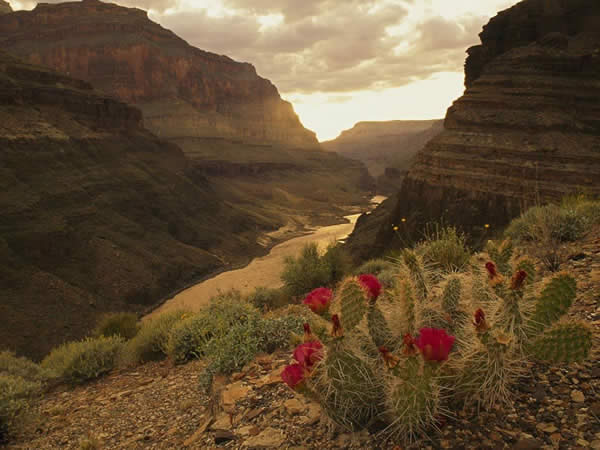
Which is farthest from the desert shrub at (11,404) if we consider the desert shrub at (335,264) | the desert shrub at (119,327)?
the desert shrub at (335,264)

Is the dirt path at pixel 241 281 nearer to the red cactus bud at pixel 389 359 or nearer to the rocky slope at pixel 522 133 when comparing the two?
the rocky slope at pixel 522 133

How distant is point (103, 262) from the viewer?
3105 centimetres

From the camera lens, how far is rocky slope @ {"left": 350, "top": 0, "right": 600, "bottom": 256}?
2372 centimetres

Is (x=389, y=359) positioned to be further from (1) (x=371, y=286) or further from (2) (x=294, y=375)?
(1) (x=371, y=286)

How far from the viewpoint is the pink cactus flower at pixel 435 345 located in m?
2.10

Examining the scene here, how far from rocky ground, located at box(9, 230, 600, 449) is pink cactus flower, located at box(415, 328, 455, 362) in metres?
0.60

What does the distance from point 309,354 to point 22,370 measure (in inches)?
311

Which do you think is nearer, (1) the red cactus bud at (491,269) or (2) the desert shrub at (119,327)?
(1) the red cactus bud at (491,269)

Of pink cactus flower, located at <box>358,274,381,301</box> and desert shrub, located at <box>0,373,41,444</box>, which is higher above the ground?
pink cactus flower, located at <box>358,274,381,301</box>

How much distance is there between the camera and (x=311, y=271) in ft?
39.3

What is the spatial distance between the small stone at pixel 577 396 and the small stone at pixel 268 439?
1.97 metres

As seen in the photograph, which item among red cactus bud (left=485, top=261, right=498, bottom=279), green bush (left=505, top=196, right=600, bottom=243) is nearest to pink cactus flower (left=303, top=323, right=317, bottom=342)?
red cactus bud (left=485, top=261, right=498, bottom=279)

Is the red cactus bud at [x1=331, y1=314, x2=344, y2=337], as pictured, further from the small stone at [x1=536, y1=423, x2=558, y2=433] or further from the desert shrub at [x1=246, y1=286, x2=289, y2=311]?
the desert shrub at [x1=246, y1=286, x2=289, y2=311]

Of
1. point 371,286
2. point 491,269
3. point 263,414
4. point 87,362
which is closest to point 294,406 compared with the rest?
point 263,414
